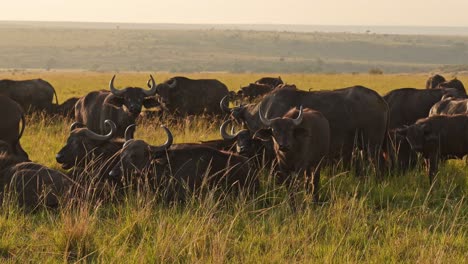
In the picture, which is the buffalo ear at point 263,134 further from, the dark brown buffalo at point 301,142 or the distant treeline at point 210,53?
the distant treeline at point 210,53

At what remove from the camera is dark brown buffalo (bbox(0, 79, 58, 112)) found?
18938 millimetres

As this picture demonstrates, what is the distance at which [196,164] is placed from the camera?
29.6 ft

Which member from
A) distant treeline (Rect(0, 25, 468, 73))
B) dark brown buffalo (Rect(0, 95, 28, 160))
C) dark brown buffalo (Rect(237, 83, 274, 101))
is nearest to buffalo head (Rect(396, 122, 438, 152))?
dark brown buffalo (Rect(0, 95, 28, 160))

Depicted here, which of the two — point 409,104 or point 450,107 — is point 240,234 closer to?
point 450,107

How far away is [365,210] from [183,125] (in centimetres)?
835

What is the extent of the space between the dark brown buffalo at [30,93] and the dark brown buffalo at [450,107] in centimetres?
1040

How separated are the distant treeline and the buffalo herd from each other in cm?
10664

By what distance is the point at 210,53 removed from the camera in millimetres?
158500

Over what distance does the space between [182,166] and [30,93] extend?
11751 millimetres

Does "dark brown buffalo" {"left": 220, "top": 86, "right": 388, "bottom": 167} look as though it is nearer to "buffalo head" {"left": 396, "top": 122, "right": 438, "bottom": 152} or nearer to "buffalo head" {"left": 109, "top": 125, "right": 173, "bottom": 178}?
"buffalo head" {"left": 396, "top": 122, "right": 438, "bottom": 152}

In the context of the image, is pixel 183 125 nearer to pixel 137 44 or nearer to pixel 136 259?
pixel 136 259

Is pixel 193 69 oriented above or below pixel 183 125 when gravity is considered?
below

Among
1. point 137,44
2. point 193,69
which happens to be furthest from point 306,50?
point 193,69

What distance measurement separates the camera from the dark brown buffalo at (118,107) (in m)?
13.4
